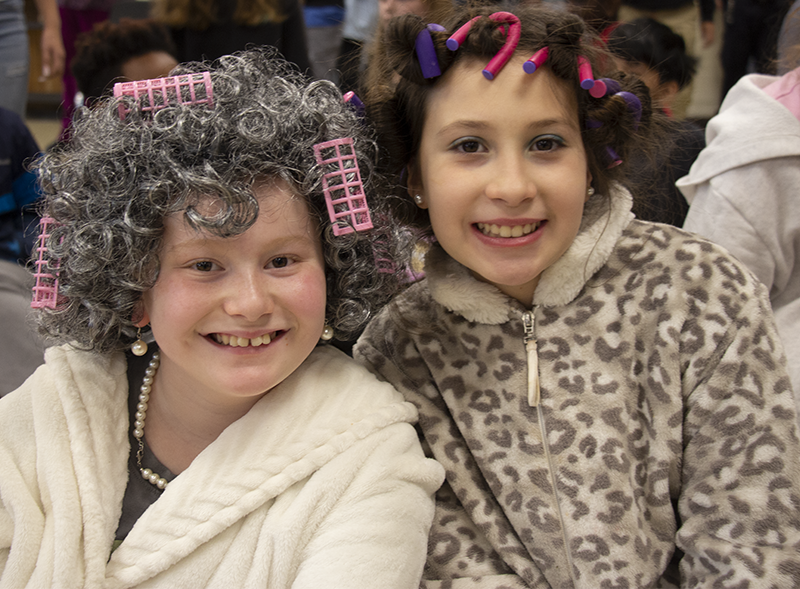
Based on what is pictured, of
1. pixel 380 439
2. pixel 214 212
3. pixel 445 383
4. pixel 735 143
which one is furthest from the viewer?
pixel 735 143

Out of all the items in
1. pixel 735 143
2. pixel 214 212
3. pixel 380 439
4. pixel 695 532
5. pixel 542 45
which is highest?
pixel 542 45

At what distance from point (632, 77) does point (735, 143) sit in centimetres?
38

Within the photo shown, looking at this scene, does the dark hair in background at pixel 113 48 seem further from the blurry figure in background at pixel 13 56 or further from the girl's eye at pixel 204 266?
the girl's eye at pixel 204 266

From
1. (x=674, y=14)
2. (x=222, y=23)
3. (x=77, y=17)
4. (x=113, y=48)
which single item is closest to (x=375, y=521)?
(x=222, y=23)

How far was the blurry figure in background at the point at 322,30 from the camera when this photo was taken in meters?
3.03

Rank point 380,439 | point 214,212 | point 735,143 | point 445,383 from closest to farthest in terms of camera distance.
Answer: point 214,212
point 380,439
point 445,383
point 735,143

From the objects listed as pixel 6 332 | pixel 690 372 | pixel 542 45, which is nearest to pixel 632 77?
pixel 542 45

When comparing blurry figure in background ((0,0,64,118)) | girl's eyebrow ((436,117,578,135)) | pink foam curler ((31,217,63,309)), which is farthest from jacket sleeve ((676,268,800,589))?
blurry figure in background ((0,0,64,118))

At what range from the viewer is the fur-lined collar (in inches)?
56.9

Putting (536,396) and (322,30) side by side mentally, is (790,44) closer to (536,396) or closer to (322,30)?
(536,396)

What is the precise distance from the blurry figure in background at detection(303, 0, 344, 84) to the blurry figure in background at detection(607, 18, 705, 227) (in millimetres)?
1157

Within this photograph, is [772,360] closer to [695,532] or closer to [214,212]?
[695,532]

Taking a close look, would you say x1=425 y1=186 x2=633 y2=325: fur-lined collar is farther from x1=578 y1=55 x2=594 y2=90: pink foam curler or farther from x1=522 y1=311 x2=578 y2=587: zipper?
x1=578 y1=55 x2=594 y2=90: pink foam curler

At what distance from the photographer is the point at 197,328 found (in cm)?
126
